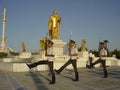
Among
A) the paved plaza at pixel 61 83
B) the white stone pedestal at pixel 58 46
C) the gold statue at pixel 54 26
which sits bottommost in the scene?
the paved plaza at pixel 61 83

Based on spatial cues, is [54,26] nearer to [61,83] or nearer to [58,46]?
[58,46]

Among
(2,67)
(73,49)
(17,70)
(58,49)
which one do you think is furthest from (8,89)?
(58,49)

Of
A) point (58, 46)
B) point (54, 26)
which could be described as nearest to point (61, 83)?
point (58, 46)

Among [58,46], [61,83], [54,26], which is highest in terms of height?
[54,26]

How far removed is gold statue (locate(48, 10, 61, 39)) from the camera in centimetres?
2757

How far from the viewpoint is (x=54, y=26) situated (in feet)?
91.0

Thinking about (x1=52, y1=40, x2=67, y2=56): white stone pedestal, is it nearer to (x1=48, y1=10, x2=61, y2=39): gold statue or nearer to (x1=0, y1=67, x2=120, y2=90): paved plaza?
(x1=48, y1=10, x2=61, y2=39): gold statue

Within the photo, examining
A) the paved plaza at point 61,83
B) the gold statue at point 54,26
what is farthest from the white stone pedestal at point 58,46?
the paved plaza at point 61,83

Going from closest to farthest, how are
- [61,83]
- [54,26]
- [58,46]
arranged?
[61,83] < [58,46] < [54,26]

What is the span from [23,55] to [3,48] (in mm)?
39061

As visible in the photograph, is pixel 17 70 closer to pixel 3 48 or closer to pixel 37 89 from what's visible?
pixel 37 89

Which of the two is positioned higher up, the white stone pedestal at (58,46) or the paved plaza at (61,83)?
the white stone pedestal at (58,46)

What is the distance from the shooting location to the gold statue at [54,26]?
27566 mm

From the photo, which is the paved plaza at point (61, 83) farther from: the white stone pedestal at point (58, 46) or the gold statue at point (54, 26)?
the gold statue at point (54, 26)
